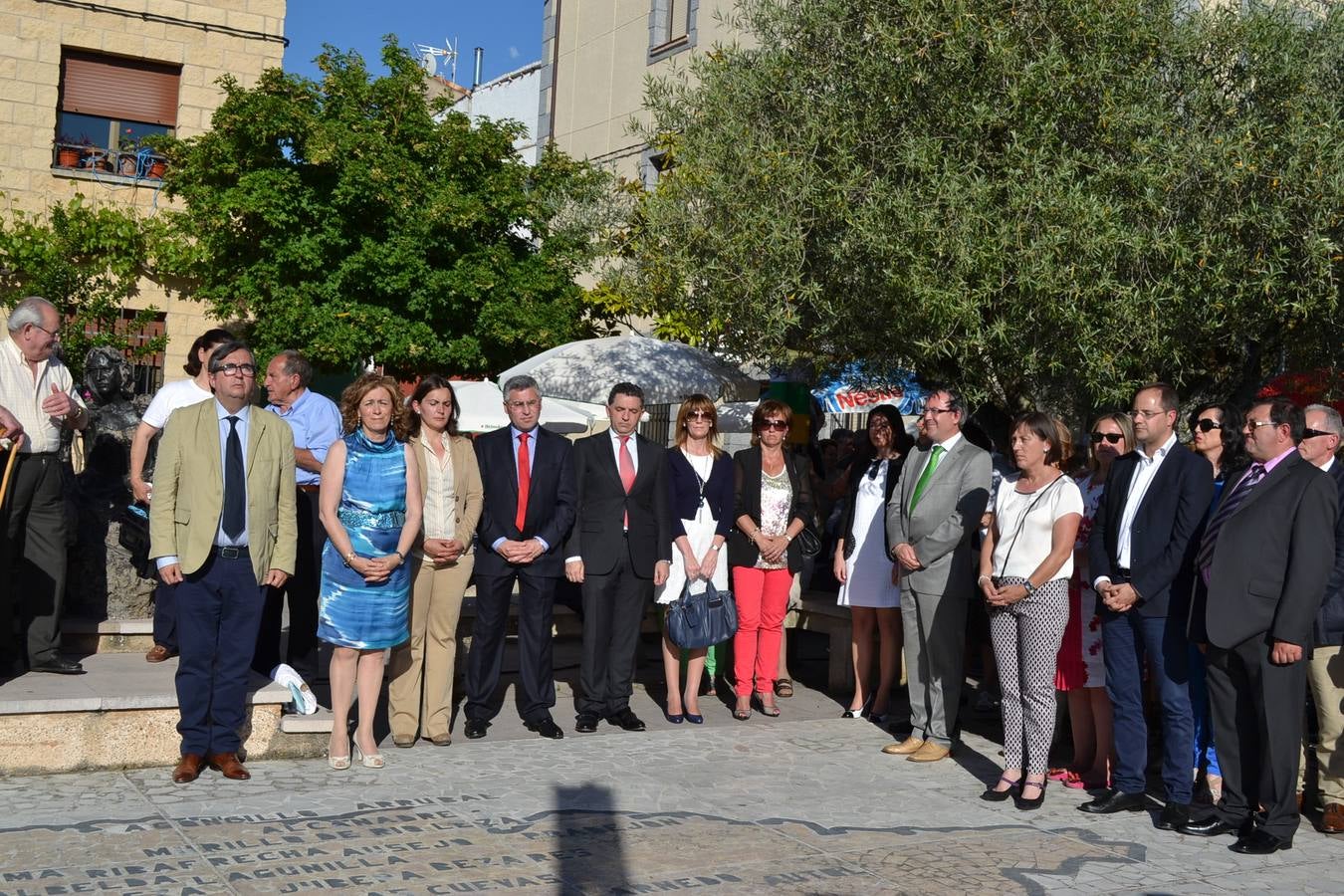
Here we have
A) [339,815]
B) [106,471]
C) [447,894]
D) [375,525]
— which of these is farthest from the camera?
[106,471]

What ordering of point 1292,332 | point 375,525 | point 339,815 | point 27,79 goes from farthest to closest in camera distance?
point 27,79
point 1292,332
point 375,525
point 339,815

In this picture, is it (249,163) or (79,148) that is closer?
(249,163)

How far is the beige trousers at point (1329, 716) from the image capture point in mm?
6359

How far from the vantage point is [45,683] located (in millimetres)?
6871

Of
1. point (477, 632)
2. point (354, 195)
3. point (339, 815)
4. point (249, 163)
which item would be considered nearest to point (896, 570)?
point (477, 632)

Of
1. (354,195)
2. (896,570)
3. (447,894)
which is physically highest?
(354,195)

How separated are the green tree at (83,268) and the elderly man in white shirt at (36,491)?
12.1 m

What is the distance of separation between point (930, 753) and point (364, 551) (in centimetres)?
334

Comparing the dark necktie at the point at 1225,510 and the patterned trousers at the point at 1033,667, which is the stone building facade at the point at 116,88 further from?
the dark necktie at the point at 1225,510

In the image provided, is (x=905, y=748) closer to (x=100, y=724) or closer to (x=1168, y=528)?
(x=1168, y=528)

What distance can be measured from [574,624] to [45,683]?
3.96 meters

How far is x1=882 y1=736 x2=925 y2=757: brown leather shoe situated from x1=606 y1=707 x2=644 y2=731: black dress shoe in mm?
1482

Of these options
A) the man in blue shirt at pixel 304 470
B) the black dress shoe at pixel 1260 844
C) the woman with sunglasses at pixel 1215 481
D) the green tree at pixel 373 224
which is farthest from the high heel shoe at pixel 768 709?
the green tree at pixel 373 224

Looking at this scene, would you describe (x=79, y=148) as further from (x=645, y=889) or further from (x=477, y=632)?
(x=645, y=889)
